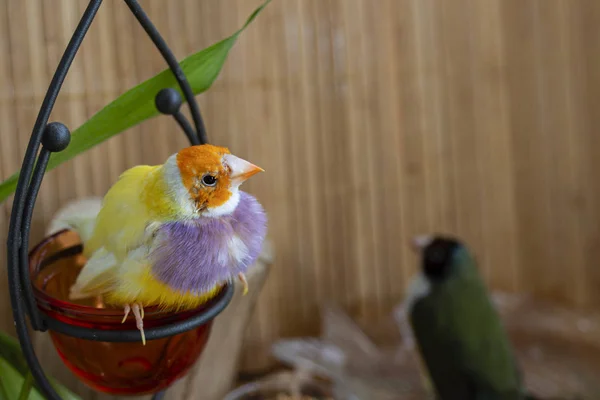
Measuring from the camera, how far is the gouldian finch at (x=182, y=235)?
381 mm

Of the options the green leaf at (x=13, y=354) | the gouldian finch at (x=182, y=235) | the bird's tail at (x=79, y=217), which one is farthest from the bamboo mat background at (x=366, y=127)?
the gouldian finch at (x=182, y=235)

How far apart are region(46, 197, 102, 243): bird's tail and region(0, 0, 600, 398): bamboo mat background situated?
0.03 metres

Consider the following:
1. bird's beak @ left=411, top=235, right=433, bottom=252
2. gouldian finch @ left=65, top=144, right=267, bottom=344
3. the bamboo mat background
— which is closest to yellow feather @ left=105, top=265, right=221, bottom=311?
gouldian finch @ left=65, top=144, right=267, bottom=344

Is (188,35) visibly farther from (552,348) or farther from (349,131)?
(552,348)

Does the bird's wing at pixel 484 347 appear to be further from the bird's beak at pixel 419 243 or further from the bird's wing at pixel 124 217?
the bird's wing at pixel 124 217

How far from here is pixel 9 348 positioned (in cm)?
48

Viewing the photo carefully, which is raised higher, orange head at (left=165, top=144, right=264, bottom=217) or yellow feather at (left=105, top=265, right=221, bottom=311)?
orange head at (left=165, top=144, right=264, bottom=217)

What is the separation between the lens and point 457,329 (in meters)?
0.91

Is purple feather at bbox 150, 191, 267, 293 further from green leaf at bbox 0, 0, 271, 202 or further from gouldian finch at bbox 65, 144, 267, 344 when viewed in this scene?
green leaf at bbox 0, 0, 271, 202

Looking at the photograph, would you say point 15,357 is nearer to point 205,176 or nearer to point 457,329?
point 205,176

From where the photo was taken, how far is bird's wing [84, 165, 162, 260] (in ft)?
1.30

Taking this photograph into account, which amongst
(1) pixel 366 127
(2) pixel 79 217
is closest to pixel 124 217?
(2) pixel 79 217

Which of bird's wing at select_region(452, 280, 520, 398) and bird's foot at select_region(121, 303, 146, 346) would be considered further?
bird's wing at select_region(452, 280, 520, 398)

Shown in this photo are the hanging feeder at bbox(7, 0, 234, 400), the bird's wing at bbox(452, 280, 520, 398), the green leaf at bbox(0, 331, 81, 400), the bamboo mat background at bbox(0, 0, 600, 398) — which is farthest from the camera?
the bird's wing at bbox(452, 280, 520, 398)
